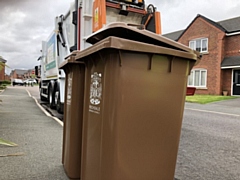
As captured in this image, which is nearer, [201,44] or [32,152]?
[32,152]

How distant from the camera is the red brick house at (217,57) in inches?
841

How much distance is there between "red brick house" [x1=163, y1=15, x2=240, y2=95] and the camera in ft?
70.1

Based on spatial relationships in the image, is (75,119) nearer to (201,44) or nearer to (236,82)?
(236,82)

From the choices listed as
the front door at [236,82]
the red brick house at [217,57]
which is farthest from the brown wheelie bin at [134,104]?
the front door at [236,82]

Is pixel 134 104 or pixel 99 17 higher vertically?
pixel 99 17

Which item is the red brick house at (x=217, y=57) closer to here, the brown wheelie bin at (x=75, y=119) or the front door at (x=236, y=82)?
the front door at (x=236, y=82)

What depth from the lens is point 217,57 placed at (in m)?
22.0

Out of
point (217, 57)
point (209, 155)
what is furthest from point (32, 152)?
point (217, 57)

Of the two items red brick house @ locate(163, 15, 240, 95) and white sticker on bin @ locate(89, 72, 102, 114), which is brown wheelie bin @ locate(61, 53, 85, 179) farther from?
red brick house @ locate(163, 15, 240, 95)

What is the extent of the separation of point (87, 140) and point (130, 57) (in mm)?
1054

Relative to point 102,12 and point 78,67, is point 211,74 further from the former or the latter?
point 78,67

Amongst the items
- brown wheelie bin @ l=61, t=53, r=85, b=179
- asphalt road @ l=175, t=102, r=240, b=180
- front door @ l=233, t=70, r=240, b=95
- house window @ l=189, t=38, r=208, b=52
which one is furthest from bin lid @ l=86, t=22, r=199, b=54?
house window @ l=189, t=38, r=208, b=52

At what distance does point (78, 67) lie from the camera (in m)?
3.28

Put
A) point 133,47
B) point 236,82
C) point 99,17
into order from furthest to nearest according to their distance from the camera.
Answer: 1. point 236,82
2. point 99,17
3. point 133,47
